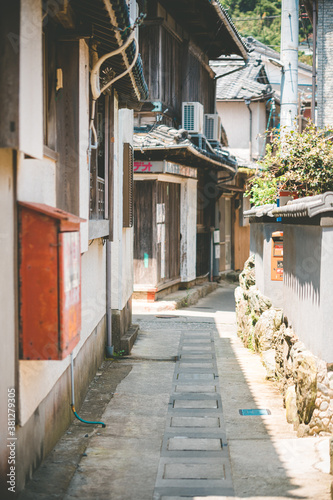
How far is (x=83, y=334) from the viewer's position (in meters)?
8.55

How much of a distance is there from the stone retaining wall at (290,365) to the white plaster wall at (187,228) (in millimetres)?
5728

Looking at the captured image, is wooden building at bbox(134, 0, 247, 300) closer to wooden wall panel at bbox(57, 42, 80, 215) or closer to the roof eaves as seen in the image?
the roof eaves

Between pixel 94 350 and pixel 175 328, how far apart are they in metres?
4.91

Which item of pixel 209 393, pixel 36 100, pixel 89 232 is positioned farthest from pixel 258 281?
pixel 36 100

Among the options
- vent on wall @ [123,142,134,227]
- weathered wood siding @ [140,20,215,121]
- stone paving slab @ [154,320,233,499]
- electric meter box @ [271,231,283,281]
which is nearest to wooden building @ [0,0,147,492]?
stone paving slab @ [154,320,233,499]

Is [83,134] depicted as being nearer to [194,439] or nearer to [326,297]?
[326,297]

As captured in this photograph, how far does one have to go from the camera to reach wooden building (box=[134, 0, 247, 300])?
16.6 m

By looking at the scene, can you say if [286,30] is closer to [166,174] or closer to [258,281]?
[166,174]

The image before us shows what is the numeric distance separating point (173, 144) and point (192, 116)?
354cm

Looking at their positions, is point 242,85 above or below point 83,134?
above

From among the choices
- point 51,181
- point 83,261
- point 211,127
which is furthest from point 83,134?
point 211,127

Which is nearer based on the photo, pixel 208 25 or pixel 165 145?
pixel 165 145

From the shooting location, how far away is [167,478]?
598 cm

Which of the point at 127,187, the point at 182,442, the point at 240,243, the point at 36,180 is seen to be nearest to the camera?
the point at 36,180
